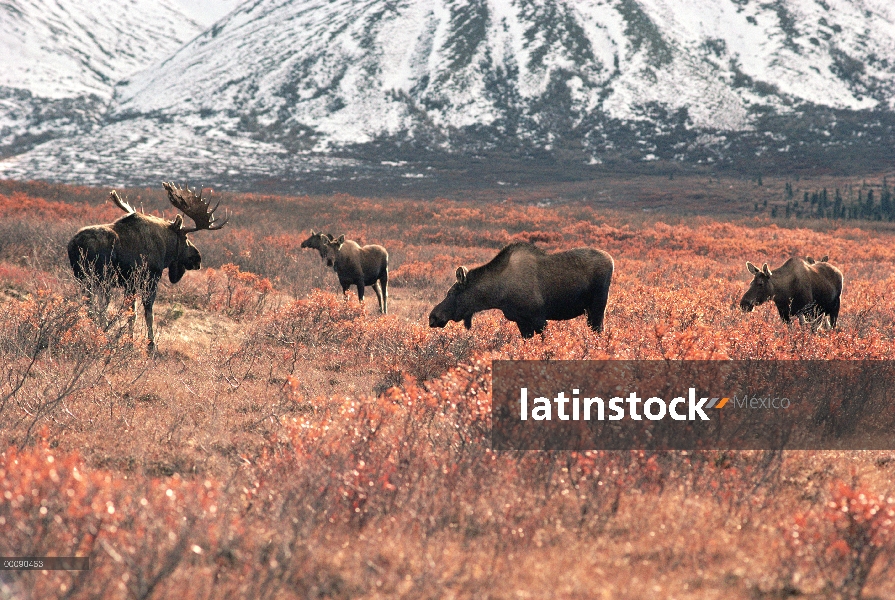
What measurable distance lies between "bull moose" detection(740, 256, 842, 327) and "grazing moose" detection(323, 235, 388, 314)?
834 centimetres

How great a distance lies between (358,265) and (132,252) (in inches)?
294

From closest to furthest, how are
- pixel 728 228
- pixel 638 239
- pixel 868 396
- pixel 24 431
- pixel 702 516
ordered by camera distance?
pixel 702 516
pixel 24 431
pixel 868 396
pixel 638 239
pixel 728 228

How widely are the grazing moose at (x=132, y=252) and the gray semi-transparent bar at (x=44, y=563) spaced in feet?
19.4

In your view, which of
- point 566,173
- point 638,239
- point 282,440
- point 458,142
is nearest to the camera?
point 282,440

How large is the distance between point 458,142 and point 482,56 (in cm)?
3493

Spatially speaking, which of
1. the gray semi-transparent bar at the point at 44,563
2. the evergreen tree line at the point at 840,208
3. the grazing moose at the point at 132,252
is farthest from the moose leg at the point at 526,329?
the evergreen tree line at the point at 840,208

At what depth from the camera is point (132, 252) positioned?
9672mm

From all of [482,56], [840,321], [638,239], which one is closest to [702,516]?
[840,321]

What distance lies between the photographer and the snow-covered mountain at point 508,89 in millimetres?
105438

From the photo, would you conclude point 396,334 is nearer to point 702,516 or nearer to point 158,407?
point 158,407

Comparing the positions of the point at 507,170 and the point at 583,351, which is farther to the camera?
the point at 507,170

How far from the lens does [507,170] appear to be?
97375mm

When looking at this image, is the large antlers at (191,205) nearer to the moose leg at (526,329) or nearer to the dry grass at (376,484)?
the dry grass at (376,484)

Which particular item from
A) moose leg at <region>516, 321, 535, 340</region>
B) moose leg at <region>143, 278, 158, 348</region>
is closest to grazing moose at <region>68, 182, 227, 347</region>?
moose leg at <region>143, 278, 158, 348</region>
